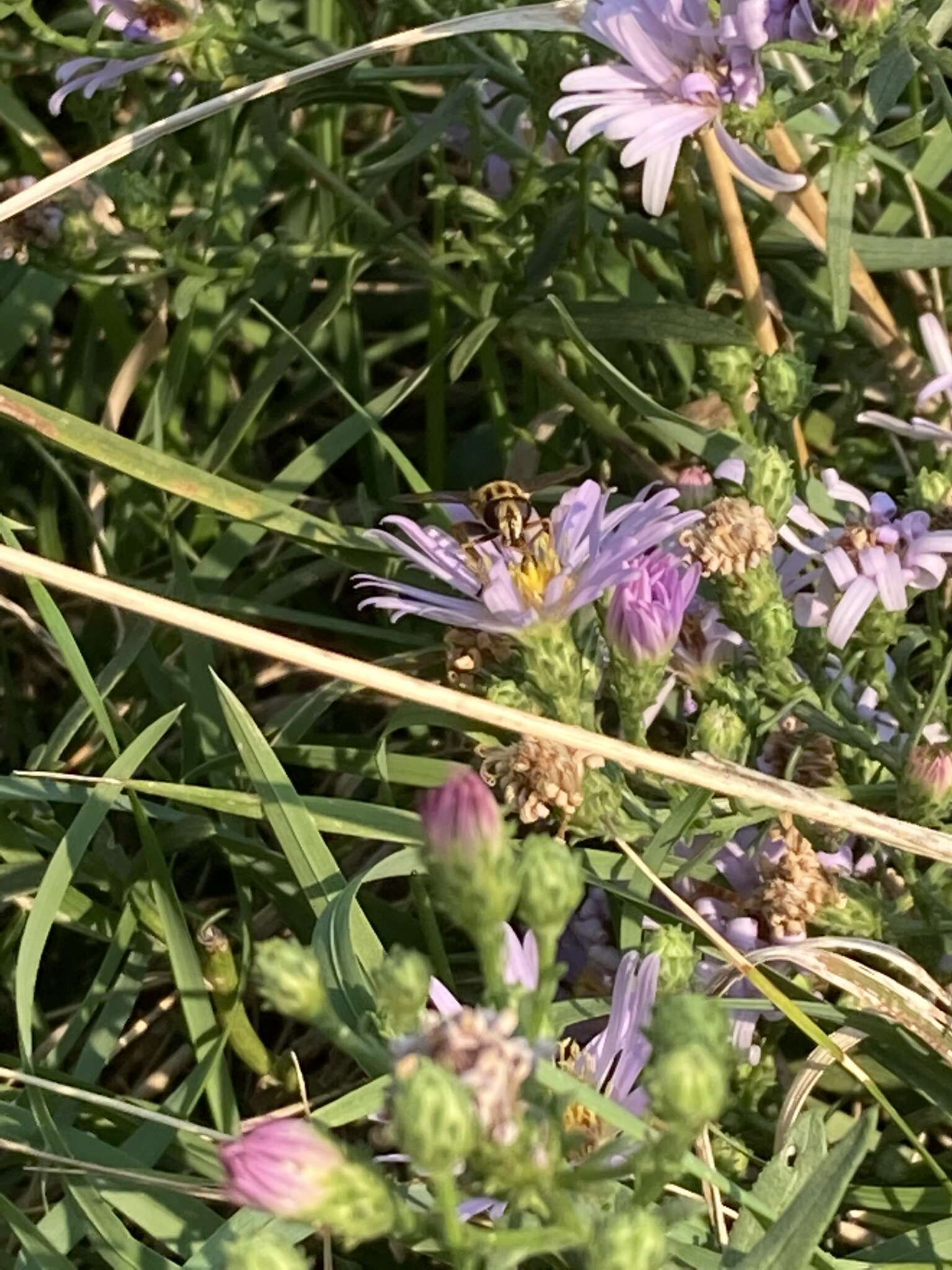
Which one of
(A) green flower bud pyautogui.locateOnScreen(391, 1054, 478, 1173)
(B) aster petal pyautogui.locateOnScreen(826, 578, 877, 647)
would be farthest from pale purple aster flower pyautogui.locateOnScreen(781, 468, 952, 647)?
(A) green flower bud pyautogui.locateOnScreen(391, 1054, 478, 1173)

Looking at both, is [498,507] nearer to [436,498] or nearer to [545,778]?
[436,498]

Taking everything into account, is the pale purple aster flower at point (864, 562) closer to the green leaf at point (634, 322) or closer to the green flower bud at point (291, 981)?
the green leaf at point (634, 322)

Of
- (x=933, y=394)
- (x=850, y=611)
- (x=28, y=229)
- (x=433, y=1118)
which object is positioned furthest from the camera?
(x=28, y=229)

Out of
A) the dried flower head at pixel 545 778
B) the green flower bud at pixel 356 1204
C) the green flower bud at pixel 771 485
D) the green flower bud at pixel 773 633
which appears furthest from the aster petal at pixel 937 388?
the green flower bud at pixel 356 1204

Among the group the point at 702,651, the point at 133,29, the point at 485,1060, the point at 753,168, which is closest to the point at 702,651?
the point at 702,651

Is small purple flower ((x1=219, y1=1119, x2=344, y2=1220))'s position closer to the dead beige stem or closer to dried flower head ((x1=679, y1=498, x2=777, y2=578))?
dried flower head ((x1=679, y1=498, x2=777, y2=578))
